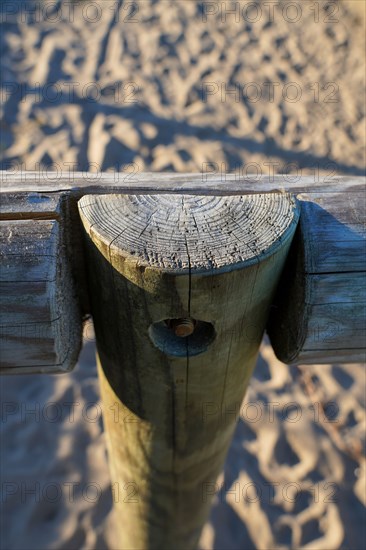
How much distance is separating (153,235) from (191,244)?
52 millimetres

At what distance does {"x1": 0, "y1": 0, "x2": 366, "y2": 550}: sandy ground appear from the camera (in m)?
2.46

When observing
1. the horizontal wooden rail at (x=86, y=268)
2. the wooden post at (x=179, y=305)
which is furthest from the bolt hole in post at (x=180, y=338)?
the horizontal wooden rail at (x=86, y=268)

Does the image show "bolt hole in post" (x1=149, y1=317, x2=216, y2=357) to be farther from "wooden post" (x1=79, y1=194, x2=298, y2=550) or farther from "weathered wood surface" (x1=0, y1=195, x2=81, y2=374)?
"weathered wood surface" (x1=0, y1=195, x2=81, y2=374)

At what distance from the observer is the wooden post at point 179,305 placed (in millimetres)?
664

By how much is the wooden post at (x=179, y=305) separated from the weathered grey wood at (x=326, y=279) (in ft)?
0.13

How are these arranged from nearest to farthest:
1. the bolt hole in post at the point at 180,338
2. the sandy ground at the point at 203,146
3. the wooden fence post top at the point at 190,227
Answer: the wooden fence post top at the point at 190,227, the bolt hole in post at the point at 180,338, the sandy ground at the point at 203,146

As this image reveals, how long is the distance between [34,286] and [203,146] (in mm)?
3525

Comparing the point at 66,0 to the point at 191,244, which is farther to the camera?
the point at 66,0

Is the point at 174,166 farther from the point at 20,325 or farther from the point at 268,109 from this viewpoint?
the point at 20,325

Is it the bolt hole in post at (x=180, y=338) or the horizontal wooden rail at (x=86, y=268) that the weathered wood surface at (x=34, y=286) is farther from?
the bolt hole in post at (x=180, y=338)

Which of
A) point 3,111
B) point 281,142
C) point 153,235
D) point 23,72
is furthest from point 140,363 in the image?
point 23,72

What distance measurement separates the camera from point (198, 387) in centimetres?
87

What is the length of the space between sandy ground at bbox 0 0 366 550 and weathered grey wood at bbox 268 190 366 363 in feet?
5.88

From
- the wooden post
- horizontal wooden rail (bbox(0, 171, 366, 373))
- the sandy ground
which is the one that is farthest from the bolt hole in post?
the sandy ground
